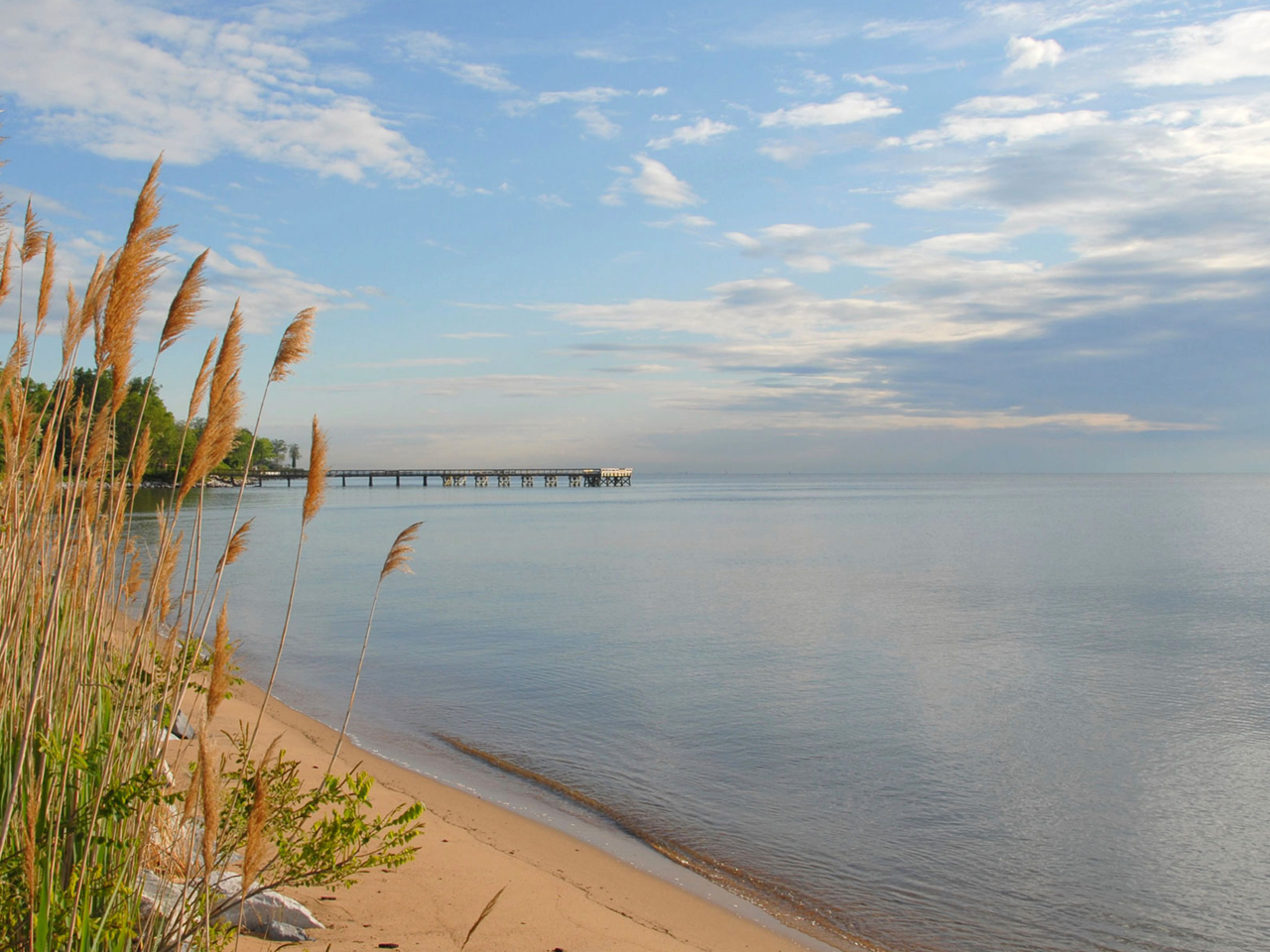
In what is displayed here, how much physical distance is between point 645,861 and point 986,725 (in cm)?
647

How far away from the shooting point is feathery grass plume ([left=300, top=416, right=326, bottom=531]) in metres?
2.47

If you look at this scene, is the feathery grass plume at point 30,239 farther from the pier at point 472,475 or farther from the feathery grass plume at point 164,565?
the pier at point 472,475

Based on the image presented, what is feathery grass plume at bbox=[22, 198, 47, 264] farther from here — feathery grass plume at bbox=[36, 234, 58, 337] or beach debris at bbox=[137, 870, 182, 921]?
beach debris at bbox=[137, 870, 182, 921]

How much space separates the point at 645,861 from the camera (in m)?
7.18

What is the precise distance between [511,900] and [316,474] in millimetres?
4051

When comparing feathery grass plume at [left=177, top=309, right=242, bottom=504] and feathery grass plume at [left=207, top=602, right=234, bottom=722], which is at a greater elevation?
feathery grass plume at [left=177, top=309, right=242, bottom=504]

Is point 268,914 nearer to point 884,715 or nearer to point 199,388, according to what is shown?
point 199,388

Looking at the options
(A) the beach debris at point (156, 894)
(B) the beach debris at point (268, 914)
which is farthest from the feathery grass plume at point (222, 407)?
(B) the beach debris at point (268, 914)

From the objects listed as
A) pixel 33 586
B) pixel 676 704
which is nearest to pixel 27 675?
pixel 33 586

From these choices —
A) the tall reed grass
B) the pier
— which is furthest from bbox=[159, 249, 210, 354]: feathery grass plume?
the pier

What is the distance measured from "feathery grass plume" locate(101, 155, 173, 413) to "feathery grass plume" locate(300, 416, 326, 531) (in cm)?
57

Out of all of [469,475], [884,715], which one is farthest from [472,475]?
[884,715]

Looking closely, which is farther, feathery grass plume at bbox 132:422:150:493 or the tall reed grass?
feathery grass plume at bbox 132:422:150:493

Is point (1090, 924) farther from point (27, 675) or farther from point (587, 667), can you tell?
point (587, 667)
